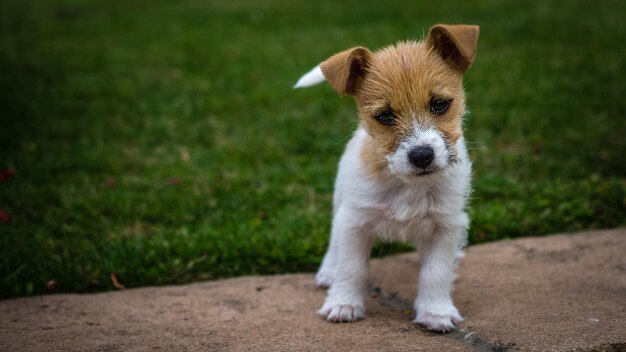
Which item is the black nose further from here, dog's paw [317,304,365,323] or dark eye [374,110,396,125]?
dog's paw [317,304,365,323]

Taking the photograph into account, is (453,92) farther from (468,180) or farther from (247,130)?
(247,130)

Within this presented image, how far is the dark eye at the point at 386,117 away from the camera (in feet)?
12.8

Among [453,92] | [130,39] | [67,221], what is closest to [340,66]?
[453,92]

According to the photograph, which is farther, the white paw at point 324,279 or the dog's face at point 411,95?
the white paw at point 324,279

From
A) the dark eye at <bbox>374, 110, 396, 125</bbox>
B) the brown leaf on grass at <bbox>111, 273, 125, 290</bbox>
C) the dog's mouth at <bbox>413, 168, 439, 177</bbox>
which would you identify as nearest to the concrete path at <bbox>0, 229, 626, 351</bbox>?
the brown leaf on grass at <bbox>111, 273, 125, 290</bbox>

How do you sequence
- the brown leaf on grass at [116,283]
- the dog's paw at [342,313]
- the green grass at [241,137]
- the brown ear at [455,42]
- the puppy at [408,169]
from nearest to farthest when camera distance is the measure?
1. the puppy at [408,169]
2. the brown ear at [455,42]
3. the dog's paw at [342,313]
4. the brown leaf on grass at [116,283]
5. the green grass at [241,137]

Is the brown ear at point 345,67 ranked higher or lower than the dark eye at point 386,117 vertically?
higher

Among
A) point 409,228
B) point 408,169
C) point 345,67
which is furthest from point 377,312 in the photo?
point 345,67

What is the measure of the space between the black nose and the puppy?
0.01 m

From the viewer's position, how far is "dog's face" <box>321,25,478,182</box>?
376 cm

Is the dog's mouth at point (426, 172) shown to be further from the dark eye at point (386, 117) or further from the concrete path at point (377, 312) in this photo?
A: the concrete path at point (377, 312)

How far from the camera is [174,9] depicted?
14.8 meters

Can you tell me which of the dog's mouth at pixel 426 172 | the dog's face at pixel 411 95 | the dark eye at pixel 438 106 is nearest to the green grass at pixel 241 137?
the dog's face at pixel 411 95

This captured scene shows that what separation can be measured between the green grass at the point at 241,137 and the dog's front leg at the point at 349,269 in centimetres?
92
